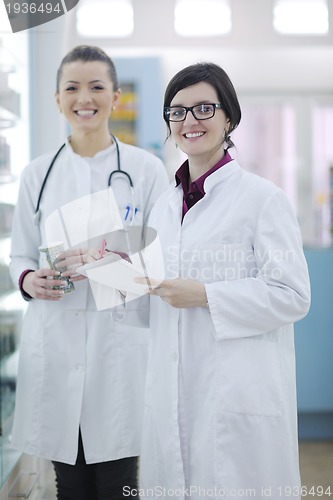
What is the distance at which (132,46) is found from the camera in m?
1.77

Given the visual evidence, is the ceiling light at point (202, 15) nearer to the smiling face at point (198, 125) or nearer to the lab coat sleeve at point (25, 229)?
the smiling face at point (198, 125)

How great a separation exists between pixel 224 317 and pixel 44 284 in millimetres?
495

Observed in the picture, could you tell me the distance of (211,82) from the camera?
4.26ft

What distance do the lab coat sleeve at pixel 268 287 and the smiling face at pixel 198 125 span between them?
0.60 ft

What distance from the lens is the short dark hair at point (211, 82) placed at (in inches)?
51.1

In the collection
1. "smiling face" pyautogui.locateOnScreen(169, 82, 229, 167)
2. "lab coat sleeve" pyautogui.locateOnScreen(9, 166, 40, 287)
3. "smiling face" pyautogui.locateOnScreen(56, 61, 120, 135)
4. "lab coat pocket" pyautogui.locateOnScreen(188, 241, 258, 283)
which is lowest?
"lab coat pocket" pyautogui.locateOnScreen(188, 241, 258, 283)

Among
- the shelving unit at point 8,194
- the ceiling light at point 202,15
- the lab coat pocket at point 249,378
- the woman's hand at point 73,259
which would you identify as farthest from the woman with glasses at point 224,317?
the shelving unit at point 8,194

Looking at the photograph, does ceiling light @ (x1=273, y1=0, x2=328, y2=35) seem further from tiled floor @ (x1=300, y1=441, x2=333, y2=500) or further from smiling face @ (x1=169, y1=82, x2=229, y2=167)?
tiled floor @ (x1=300, y1=441, x2=333, y2=500)

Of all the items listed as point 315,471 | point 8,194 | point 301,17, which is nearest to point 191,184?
point 301,17

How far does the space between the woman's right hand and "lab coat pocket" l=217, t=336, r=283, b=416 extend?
1.50 ft

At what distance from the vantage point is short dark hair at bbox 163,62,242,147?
1298 millimetres

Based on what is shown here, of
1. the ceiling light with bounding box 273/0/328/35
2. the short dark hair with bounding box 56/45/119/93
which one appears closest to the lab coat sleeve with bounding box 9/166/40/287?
the short dark hair with bounding box 56/45/119/93

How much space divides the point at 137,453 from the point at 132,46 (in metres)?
1.13

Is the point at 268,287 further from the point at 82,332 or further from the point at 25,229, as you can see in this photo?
the point at 25,229
